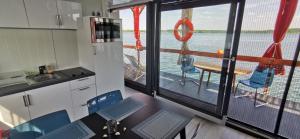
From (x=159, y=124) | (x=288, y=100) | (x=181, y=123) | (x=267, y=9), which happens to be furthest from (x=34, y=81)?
(x=288, y=100)

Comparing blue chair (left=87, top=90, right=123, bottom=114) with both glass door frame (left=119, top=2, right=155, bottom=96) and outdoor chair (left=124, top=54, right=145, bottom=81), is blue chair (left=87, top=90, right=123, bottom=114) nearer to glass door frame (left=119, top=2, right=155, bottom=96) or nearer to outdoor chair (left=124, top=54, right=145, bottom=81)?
glass door frame (left=119, top=2, right=155, bottom=96)

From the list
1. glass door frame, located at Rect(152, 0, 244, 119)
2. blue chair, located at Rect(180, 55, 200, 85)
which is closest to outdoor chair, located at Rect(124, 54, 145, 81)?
glass door frame, located at Rect(152, 0, 244, 119)

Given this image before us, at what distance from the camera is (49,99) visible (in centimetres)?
198

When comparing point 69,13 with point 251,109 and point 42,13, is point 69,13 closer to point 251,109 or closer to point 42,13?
point 42,13

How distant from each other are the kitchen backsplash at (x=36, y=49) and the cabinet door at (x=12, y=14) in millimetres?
251

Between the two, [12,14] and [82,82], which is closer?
[12,14]

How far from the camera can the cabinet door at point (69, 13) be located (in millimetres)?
2193

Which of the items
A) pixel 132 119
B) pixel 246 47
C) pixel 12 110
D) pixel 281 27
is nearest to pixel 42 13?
pixel 12 110

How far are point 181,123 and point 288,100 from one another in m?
1.66

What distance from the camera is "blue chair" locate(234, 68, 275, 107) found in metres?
2.11

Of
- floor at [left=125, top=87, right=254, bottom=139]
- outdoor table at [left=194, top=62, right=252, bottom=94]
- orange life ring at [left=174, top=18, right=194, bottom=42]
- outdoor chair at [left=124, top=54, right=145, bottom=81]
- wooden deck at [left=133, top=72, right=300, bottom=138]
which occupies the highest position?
orange life ring at [left=174, top=18, right=194, bottom=42]

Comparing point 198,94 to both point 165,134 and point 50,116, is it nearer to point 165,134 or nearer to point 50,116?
point 165,134

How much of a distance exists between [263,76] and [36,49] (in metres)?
3.42

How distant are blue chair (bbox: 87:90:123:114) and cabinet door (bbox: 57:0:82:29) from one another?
138 centimetres
